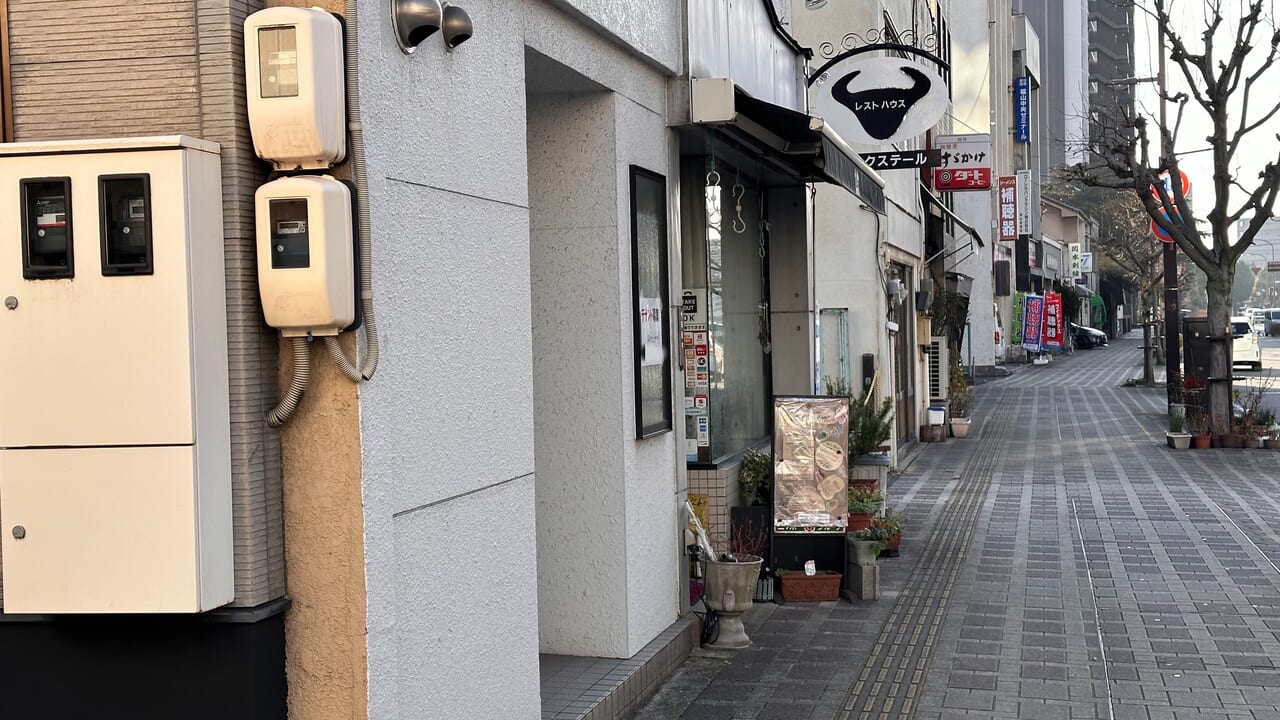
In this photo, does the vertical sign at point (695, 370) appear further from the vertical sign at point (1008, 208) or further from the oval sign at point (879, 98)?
the vertical sign at point (1008, 208)

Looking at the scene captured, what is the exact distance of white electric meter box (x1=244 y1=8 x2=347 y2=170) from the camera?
424 cm

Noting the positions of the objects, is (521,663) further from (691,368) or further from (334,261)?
(691,368)

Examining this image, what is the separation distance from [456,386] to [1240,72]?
69.0 feet

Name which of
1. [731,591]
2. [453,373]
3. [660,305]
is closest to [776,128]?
[660,305]

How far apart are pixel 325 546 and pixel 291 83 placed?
1.55 m

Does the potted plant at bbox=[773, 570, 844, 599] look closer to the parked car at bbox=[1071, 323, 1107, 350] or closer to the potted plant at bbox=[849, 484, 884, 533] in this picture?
the potted plant at bbox=[849, 484, 884, 533]

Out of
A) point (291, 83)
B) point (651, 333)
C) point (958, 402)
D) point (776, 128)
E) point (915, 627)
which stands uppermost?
point (776, 128)

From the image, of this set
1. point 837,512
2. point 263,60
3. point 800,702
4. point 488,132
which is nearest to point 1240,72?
point 837,512

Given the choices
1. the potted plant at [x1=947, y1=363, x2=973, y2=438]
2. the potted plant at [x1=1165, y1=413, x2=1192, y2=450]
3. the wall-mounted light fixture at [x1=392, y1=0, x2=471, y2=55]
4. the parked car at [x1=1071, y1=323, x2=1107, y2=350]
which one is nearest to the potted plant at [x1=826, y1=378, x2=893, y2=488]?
the wall-mounted light fixture at [x1=392, y1=0, x2=471, y2=55]

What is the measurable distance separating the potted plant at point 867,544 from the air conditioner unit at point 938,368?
16250 millimetres

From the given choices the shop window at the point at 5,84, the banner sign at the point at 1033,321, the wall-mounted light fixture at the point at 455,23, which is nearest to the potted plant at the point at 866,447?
the wall-mounted light fixture at the point at 455,23

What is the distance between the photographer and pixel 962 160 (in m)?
27.2

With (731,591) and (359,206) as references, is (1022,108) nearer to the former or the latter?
(731,591)

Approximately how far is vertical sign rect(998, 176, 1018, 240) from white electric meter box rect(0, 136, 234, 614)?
176ft
